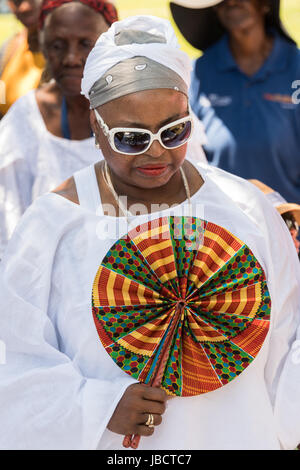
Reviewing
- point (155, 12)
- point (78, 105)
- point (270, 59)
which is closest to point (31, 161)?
point (78, 105)

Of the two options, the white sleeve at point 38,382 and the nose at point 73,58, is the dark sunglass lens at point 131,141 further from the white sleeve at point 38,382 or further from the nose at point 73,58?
the nose at point 73,58

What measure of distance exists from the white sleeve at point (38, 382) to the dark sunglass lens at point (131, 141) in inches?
15.8

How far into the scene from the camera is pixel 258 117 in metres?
4.54

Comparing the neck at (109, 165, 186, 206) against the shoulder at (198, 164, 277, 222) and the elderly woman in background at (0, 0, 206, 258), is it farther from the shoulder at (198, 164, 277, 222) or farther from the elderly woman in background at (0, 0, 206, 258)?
the elderly woman in background at (0, 0, 206, 258)

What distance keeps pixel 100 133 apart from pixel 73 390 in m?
0.86

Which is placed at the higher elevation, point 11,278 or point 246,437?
point 11,278

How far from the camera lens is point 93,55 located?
2.61 metres

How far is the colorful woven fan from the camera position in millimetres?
2555

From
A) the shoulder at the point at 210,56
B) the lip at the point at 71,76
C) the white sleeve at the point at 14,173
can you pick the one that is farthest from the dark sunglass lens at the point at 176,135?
the shoulder at the point at 210,56

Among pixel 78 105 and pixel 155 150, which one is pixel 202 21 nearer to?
pixel 78 105

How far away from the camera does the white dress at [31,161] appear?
369cm

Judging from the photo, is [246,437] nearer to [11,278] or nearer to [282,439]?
[282,439]

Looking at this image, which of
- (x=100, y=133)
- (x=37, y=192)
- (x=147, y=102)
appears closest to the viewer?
(x=147, y=102)
